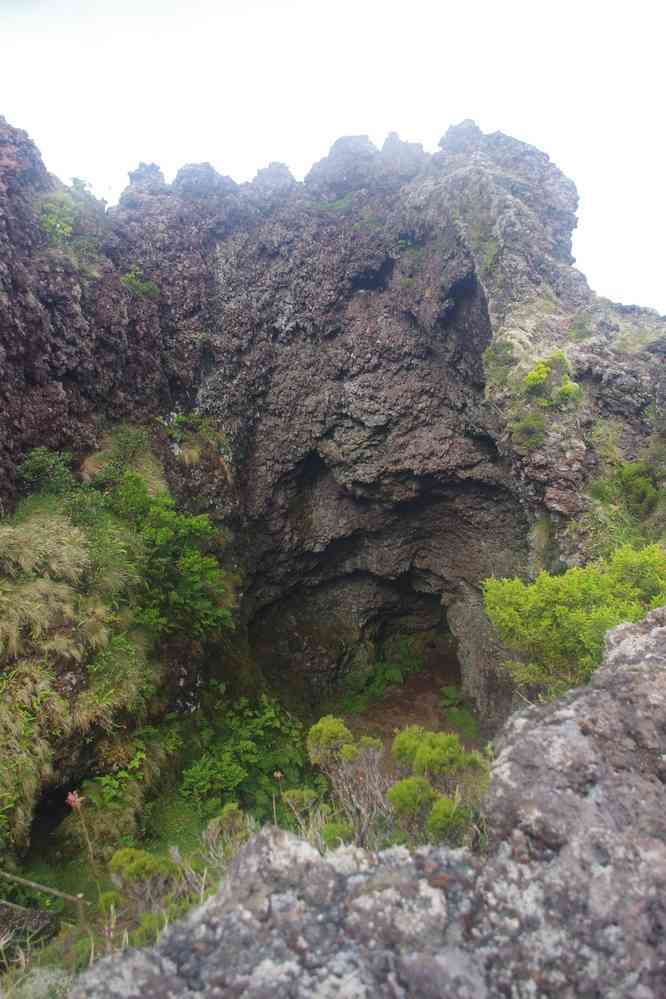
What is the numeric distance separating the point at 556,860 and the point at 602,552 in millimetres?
9552

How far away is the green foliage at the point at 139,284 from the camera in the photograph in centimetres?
1752

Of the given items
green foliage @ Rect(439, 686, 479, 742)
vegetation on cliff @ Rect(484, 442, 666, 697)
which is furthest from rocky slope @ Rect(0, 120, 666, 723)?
vegetation on cliff @ Rect(484, 442, 666, 697)

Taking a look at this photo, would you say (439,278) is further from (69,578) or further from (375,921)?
(375,921)

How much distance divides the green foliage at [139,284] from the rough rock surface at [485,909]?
17677mm

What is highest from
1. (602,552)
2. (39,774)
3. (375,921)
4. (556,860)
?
(602,552)

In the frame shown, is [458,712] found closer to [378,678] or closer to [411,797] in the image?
[378,678]

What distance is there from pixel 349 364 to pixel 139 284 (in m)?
7.50

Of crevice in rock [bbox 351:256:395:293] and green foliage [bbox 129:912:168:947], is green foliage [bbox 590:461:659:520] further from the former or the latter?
green foliage [bbox 129:912:168:947]

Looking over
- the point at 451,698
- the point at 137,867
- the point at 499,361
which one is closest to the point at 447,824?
the point at 137,867

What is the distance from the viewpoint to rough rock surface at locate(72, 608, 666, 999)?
2785 mm

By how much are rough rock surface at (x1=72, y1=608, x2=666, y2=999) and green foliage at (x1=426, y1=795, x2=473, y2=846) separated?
154cm

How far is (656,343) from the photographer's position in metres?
14.8

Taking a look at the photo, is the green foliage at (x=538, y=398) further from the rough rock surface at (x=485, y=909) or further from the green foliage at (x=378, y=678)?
the rough rock surface at (x=485, y=909)

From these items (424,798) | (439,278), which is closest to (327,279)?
(439,278)
